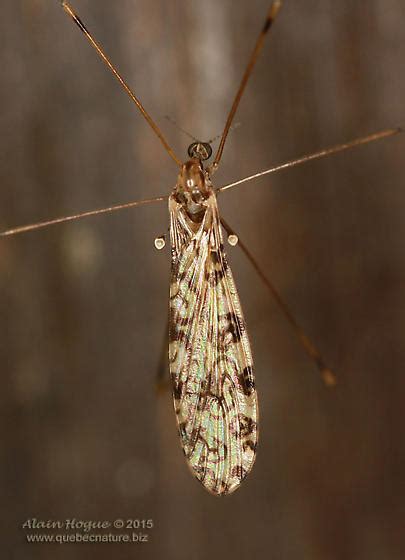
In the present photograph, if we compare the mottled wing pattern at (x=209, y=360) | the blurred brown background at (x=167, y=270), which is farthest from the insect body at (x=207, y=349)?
the blurred brown background at (x=167, y=270)

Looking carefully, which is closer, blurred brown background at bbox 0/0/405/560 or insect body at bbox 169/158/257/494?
insect body at bbox 169/158/257/494

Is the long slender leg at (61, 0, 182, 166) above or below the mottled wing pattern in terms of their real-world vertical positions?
above

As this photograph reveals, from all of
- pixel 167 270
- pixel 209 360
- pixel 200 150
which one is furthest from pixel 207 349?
pixel 167 270

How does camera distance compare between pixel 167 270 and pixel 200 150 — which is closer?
pixel 200 150

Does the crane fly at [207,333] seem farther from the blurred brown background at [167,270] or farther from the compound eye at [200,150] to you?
the blurred brown background at [167,270]

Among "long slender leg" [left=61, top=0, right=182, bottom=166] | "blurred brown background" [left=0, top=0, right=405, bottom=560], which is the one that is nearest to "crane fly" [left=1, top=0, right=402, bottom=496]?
"long slender leg" [left=61, top=0, right=182, bottom=166]

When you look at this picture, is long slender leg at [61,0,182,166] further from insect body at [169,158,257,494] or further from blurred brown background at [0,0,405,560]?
blurred brown background at [0,0,405,560]

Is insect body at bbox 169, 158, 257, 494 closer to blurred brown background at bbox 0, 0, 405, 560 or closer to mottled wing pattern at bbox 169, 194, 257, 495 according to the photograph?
mottled wing pattern at bbox 169, 194, 257, 495

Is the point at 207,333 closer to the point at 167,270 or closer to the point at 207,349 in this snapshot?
the point at 207,349

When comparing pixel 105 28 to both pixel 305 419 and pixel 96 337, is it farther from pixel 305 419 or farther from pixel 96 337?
pixel 305 419
